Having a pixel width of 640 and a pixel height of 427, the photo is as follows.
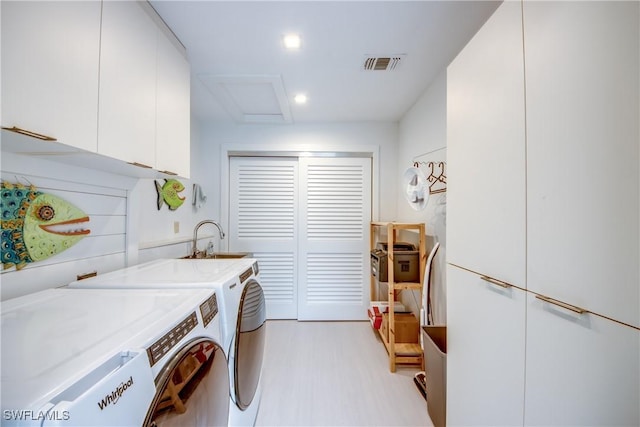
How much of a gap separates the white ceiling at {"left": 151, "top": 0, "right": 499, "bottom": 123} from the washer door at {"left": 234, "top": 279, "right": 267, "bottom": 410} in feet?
4.68

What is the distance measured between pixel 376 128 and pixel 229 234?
7.00ft

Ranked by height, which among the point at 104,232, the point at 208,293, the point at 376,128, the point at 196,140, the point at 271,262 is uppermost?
the point at 376,128

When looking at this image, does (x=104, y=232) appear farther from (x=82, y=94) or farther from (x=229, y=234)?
(x=229, y=234)

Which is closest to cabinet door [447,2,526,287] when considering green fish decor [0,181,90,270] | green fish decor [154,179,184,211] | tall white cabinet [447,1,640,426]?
tall white cabinet [447,1,640,426]

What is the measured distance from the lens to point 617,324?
0.52 m

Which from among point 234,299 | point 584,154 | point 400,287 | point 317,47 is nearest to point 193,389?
point 234,299

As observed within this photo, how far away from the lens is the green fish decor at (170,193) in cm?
202

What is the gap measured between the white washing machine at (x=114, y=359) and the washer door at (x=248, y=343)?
5.3 inches

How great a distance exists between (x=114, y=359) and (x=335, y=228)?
2421 millimetres

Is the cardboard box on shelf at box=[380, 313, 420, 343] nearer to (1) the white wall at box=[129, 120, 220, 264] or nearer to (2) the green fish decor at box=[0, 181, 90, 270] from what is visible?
(1) the white wall at box=[129, 120, 220, 264]

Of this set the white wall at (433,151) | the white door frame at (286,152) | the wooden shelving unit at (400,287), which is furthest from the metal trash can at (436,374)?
the white door frame at (286,152)

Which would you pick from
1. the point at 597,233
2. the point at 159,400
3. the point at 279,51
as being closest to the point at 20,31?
the point at 159,400

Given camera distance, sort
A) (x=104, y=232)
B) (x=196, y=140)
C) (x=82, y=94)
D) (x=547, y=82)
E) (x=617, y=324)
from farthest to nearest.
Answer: (x=196, y=140) → (x=104, y=232) → (x=82, y=94) → (x=547, y=82) → (x=617, y=324)

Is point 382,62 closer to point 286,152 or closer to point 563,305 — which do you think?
point 286,152
